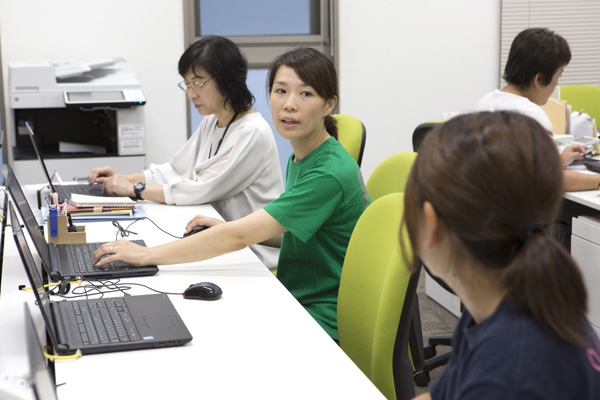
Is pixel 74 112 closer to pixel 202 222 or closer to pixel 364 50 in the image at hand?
pixel 202 222

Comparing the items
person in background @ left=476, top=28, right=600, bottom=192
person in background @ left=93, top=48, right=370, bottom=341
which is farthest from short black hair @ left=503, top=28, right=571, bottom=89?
person in background @ left=93, top=48, right=370, bottom=341

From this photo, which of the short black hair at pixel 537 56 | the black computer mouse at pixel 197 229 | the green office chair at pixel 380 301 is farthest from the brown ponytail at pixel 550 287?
the short black hair at pixel 537 56

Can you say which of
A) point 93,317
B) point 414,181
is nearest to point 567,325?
point 414,181

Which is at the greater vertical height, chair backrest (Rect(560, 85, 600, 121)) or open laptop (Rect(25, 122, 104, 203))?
chair backrest (Rect(560, 85, 600, 121))

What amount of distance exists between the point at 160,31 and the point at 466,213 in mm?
3737

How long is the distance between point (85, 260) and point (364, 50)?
3.07 m

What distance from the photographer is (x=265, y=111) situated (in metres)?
4.57

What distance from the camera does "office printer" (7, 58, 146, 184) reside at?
330 centimetres

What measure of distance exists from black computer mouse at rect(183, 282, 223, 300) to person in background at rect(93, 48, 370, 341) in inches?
8.8

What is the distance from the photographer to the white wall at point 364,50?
157 inches

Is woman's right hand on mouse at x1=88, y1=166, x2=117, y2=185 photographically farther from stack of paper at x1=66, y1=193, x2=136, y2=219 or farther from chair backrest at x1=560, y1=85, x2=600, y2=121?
chair backrest at x1=560, y1=85, x2=600, y2=121

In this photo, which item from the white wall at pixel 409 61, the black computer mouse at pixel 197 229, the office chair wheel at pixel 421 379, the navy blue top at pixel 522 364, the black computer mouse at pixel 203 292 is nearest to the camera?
the navy blue top at pixel 522 364

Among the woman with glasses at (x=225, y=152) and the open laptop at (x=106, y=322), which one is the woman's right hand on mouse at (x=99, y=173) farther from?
the open laptop at (x=106, y=322)

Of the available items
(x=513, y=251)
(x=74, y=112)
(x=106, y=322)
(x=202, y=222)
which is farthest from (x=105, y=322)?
(x=74, y=112)
